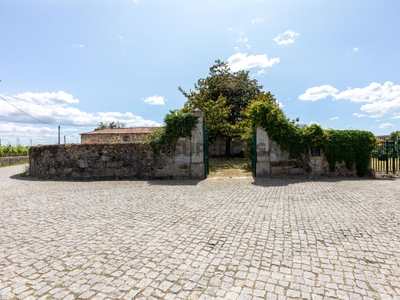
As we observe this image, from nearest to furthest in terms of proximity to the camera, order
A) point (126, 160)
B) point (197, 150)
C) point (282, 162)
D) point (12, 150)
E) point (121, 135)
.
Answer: point (197, 150) → point (282, 162) → point (126, 160) → point (12, 150) → point (121, 135)

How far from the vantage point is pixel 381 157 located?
33.6 ft

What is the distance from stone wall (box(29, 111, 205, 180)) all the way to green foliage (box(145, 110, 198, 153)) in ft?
0.74

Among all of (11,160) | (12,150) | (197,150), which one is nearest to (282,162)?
(197,150)

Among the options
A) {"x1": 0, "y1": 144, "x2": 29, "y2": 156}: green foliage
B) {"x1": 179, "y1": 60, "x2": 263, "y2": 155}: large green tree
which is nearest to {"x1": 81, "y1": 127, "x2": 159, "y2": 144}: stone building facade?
{"x1": 0, "y1": 144, "x2": 29, "y2": 156}: green foliage

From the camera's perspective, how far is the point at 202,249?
3.06 meters

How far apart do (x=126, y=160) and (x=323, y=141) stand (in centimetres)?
824

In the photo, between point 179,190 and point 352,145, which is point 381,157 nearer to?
point 352,145

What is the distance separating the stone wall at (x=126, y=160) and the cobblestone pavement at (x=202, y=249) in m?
4.26

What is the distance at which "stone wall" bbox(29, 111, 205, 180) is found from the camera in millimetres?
9805

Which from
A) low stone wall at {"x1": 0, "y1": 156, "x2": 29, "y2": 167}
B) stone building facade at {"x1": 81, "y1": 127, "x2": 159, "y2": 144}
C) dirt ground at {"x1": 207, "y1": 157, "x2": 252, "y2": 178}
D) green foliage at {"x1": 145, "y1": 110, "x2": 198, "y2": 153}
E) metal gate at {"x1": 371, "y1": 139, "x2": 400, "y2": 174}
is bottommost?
dirt ground at {"x1": 207, "y1": 157, "x2": 252, "y2": 178}

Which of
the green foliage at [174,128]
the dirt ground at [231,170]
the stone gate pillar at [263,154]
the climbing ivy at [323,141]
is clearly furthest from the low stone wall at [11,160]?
the climbing ivy at [323,141]

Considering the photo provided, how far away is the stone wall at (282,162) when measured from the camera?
32.3 ft

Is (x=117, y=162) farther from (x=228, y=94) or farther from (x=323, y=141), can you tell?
(x=228, y=94)

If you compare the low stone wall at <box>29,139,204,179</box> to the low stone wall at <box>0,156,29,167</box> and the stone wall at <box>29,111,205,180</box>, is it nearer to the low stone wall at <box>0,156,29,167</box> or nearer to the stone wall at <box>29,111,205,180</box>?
the stone wall at <box>29,111,205,180</box>
